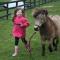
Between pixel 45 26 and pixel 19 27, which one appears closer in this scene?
pixel 19 27

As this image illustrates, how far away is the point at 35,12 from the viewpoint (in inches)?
362

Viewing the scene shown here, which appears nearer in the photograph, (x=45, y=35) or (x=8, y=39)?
(x=45, y=35)

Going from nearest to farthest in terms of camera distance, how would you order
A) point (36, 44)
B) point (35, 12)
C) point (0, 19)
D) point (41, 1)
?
point (35, 12), point (36, 44), point (0, 19), point (41, 1)

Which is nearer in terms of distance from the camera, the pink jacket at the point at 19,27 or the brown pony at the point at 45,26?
the brown pony at the point at 45,26

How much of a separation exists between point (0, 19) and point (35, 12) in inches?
408

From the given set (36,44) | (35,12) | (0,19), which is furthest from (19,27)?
(0,19)

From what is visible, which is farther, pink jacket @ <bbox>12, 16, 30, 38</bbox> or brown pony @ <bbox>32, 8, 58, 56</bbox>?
pink jacket @ <bbox>12, 16, 30, 38</bbox>

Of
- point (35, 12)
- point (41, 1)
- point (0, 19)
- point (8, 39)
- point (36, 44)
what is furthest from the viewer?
point (41, 1)

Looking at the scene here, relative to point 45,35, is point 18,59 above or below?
below

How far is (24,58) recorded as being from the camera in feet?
31.1

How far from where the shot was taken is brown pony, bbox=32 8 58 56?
912cm

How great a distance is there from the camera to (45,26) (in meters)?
9.58

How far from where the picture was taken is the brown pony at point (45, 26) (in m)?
9.12

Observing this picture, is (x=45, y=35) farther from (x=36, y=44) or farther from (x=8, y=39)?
(x=8, y=39)
